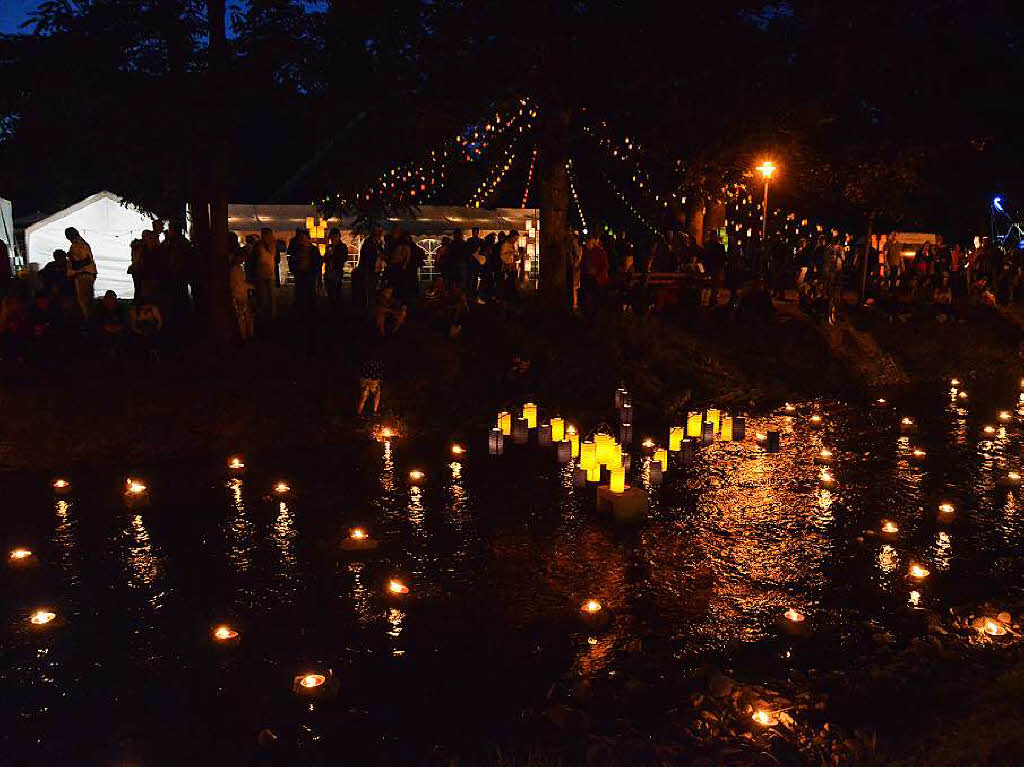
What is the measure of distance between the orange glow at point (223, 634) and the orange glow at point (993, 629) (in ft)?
16.6

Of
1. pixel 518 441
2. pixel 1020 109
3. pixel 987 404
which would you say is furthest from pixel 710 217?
pixel 518 441

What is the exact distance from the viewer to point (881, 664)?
19.1 ft

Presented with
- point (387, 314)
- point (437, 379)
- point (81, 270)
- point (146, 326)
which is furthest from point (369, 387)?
point (81, 270)

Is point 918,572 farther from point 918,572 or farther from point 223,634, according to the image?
point 223,634

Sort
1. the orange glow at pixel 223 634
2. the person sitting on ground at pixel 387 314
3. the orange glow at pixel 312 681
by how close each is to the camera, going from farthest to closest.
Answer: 1. the person sitting on ground at pixel 387 314
2. the orange glow at pixel 223 634
3. the orange glow at pixel 312 681

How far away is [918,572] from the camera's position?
23.9 feet

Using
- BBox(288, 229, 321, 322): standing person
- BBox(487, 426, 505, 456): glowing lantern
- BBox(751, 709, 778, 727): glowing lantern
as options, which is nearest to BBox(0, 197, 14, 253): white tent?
BBox(288, 229, 321, 322): standing person

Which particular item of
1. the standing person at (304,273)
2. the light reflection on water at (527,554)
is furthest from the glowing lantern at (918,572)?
the standing person at (304,273)

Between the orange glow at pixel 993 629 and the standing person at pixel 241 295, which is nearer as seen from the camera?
the orange glow at pixel 993 629

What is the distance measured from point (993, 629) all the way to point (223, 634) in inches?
203

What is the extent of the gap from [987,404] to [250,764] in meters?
14.9

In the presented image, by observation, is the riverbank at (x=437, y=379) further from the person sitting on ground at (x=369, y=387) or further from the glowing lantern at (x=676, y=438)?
the glowing lantern at (x=676, y=438)

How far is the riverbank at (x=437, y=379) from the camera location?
38.7ft

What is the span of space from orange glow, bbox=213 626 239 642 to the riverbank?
5556 mm
